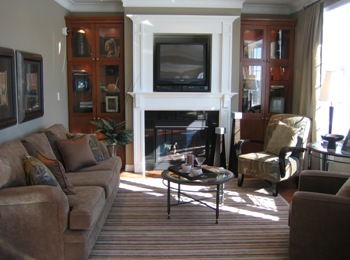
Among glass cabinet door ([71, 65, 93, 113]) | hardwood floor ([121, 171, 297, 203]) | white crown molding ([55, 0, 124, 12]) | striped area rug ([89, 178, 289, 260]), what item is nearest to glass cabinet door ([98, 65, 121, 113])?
glass cabinet door ([71, 65, 93, 113])

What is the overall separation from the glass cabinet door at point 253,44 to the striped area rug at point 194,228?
2213 mm

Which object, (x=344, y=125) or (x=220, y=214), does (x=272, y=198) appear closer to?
(x=220, y=214)

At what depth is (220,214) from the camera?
420 cm

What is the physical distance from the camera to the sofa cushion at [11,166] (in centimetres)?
286

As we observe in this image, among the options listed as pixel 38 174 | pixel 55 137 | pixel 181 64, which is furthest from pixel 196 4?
pixel 38 174

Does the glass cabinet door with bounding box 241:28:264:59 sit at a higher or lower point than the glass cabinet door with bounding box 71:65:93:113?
higher

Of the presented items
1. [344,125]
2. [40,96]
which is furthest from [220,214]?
[40,96]

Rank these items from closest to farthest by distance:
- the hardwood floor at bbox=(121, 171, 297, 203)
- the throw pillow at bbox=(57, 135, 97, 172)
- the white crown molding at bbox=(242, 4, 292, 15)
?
1. the throw pillow at bbox=(57, 135, 97, 172)
2. the hardwood floor at bbox=(121, 171, 297, 203)
3. the white crown molding at bbox=(242, 4, 292, 15)

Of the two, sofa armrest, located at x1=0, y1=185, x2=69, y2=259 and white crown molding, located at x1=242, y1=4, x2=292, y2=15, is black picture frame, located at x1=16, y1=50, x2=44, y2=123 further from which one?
white crown molding, located at x1=242, y1=4, x2=292, y2=15

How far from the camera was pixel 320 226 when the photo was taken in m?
2.85

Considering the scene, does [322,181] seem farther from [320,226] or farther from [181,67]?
[181,67]

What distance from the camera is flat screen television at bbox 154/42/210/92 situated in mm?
5852

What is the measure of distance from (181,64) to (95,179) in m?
2.69

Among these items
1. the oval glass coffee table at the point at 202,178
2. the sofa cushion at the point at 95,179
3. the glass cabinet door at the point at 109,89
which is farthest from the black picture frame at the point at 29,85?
the oval glass coffee table at the point at 202,178
